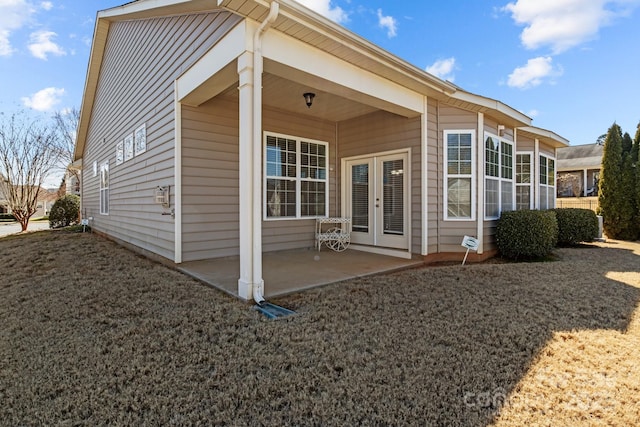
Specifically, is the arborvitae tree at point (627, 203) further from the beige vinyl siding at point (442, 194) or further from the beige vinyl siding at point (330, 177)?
the beige vinyl siding at point (330, 177)

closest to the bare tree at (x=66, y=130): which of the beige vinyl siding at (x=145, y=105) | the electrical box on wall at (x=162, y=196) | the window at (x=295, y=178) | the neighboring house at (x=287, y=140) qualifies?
the beige vinyl siding at (x=145, y=105)

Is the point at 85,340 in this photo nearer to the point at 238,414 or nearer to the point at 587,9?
the point at 238,414

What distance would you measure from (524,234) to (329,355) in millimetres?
5181

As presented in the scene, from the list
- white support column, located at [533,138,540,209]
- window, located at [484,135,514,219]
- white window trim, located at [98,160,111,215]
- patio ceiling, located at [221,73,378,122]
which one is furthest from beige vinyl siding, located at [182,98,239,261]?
white support column, located at [533,138,540,209]

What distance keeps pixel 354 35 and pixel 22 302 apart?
16.2ft

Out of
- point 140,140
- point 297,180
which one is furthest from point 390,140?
point 140,140

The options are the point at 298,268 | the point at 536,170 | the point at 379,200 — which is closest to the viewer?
the point at 298,268

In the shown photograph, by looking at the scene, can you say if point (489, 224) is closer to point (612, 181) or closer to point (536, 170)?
point (536, 170)

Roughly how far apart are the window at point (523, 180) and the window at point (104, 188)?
1125cm

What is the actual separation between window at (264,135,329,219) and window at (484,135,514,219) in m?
3.23

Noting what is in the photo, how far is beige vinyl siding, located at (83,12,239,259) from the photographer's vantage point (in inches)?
197

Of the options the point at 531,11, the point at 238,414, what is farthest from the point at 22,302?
the point at 531,11

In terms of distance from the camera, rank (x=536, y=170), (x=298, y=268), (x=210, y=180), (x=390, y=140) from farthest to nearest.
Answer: (x=536, y=170)
(x=390, y=140)
(x=210, y=180)
(x=298, y=268)

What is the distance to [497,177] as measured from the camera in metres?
6.49
